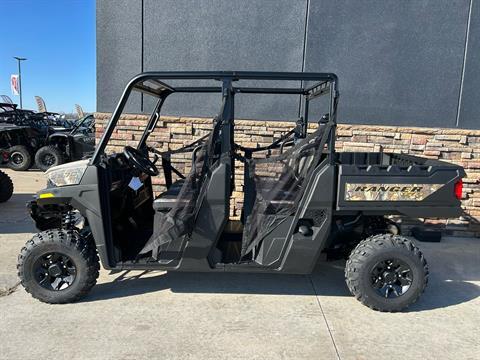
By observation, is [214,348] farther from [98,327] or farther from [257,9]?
[257,9]

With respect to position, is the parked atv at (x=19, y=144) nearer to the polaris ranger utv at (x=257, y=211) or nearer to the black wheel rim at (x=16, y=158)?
Result: the black wheel rim at (x=16, y=158)

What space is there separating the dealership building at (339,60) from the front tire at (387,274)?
7.49ft

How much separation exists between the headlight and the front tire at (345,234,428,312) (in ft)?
7.50

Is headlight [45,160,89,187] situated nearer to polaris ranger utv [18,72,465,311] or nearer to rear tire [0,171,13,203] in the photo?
polaris ranger utv [18,72,465,311]

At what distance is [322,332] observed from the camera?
2.88 meters

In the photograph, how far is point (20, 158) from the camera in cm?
1037

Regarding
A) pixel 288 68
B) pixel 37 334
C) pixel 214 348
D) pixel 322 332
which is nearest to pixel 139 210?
pixel 37 334

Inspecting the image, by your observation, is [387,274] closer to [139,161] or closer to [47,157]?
[139,161]

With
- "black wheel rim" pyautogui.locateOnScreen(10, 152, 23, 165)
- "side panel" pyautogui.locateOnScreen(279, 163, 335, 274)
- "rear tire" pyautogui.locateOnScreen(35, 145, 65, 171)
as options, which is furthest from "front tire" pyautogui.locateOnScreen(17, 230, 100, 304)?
"black wheel rim" pyautogui.locateOnScreen(10, 152, 23, 165)

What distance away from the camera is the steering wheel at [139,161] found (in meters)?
3.27

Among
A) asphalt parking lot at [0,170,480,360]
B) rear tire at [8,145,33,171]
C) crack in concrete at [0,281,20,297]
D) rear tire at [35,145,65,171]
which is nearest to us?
asphalt parking lot at [0,170,480,360]

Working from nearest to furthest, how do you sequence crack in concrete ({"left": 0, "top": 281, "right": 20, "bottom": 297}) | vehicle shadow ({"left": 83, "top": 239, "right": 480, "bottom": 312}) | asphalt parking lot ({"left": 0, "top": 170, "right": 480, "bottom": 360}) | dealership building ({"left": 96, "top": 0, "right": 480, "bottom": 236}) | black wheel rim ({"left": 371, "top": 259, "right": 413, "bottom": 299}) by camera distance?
1. asphalt parking lot ({"left": 0, "top": 170, "right": 480, "bottom": 360})
2. black wheel rim ({"left": 371, "top": 259, "right": 413, "bottom": 299})
3. crack in concrete ({"left": 0, "top": 281, "right": 20, "bottom": 297})
4. vehicle shadow ({"left": 83, "top": 239, "right": 480, "bottom": 312})
5. dealership building ({"left": 96, "top": 0, "right": 480, "bottom": 236})

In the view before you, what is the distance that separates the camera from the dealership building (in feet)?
17.3

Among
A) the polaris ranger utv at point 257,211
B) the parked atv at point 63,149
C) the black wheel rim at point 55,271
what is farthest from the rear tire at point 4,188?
the black wheel rim at point 55,271
